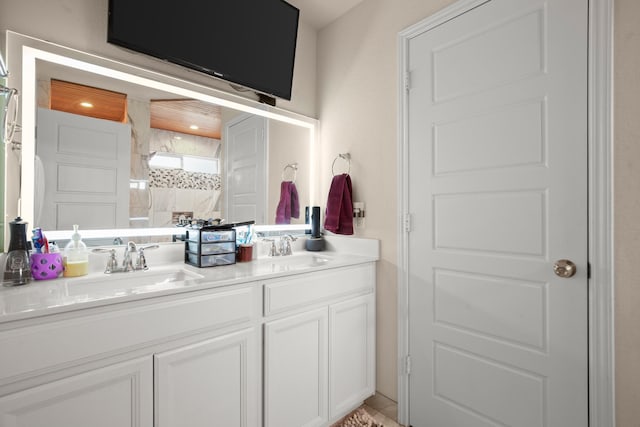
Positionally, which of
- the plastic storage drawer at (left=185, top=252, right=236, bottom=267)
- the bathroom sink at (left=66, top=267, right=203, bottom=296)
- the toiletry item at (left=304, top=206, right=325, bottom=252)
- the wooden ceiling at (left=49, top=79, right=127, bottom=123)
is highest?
the wooden ceiling at (left=49, top=79, right=127, bottom=123)

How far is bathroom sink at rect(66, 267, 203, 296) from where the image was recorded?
47.8 inches

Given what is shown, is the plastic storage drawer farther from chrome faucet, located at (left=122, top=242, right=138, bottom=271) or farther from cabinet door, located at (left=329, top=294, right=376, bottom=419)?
cabinet door, located at (left=329, top=294, right=376, bottom=419)

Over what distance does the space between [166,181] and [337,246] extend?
1172mm

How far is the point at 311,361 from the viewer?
160 cm

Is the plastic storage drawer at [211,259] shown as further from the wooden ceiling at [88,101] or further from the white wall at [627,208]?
the white wall at [627,208]

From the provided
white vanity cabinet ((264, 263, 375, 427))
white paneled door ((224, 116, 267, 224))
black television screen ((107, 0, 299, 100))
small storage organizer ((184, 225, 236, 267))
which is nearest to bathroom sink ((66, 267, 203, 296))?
small storage organizer ((184, 225, 236, 267))

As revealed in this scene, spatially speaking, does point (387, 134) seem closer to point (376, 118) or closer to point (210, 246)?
point (376, 118)

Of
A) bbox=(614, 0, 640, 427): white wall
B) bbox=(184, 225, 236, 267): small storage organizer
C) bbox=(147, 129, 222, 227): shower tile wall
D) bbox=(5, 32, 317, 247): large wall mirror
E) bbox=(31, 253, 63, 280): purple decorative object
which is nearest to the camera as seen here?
bbox=(614, 0, 640, 427): white wall

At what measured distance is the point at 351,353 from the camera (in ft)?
5.96

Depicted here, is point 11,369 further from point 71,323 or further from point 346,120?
point 346,120

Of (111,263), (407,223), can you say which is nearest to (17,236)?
(111,263)

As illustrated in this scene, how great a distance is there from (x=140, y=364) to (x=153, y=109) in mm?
1254

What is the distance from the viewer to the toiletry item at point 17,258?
1149 mm

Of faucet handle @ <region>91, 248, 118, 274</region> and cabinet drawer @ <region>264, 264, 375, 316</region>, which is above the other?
faucet handle @ <region>91, 248, 118, 274</region>
